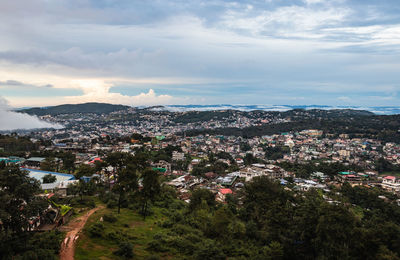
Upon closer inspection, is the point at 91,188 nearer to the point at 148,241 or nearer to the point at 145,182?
the point at 145,182

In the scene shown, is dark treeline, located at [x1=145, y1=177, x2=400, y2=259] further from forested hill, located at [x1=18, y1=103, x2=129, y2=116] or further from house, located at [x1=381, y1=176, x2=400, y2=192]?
forested hill, located at [x1=18, y1=103, x2=129, y2=116]

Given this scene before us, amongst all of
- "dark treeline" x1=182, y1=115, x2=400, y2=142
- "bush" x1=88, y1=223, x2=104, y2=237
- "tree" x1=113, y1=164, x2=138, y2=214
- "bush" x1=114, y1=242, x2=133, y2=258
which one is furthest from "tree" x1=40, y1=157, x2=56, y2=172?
"dark treeline" x1=182, y1=115, x2=400, y2=142

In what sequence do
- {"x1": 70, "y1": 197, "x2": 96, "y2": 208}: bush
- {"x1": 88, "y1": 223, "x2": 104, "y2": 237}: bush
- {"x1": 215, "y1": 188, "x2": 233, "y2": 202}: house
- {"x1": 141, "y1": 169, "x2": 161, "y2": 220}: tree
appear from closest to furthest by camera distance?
{"x1": 88, "y1": 223, "x2": 104, "y2": 237}: bush
{"x1": 141, "y1": 169, "x2": 161, "y2": 220}: tree
{"x1": 70, "y1": 197, "x2": 96, "y2": 208}: bush
{"x1": 215, "y1": 188, "x2": 233, "y2": 202}: house

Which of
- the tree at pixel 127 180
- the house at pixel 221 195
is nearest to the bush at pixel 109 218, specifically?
the tree at pixel 127 180

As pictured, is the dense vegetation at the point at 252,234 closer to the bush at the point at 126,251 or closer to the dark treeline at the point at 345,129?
the bush at the point at 126,251

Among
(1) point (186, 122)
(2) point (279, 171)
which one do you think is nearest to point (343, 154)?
(2) point (279, 171)

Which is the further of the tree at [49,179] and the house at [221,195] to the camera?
the house at [221,195]
